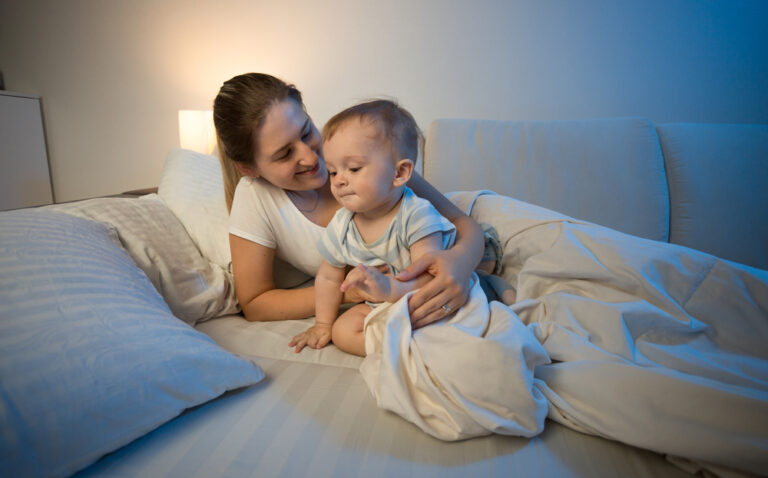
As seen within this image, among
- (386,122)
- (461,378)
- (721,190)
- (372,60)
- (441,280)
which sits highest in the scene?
(372,60)

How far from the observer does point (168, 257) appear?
3.28 feet

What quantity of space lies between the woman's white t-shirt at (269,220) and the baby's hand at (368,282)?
0.37 m

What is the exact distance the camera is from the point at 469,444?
0.58m

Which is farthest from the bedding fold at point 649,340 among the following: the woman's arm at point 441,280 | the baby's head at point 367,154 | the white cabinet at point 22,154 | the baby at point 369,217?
the white cabinet at point 22,154

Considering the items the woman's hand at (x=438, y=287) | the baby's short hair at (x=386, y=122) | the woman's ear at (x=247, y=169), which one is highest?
the baby's short hair at (x=386, y=122)

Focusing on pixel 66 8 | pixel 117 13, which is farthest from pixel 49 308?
pixel 66 8

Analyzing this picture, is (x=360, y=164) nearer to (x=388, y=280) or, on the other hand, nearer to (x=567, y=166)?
(x=388, y=280)

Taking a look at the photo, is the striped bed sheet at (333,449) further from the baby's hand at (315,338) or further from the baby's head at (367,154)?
the baby's head at (367,154)

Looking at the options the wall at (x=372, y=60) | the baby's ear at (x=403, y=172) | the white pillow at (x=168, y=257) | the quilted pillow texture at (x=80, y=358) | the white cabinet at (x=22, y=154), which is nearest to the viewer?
the quilted pillow texture at (x=80, y=358)

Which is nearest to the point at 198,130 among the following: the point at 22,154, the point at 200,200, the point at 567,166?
the point at 200,200

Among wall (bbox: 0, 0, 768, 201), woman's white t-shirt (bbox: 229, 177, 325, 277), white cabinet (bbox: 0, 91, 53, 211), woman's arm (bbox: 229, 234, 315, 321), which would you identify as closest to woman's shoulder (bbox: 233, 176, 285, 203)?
woman's white t-shirt (bbox: 229, 177, 325, 277)

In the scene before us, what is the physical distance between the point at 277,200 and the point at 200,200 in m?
0.40

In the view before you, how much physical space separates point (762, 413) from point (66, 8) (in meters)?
3.98

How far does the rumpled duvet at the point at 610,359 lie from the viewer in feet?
1.70
